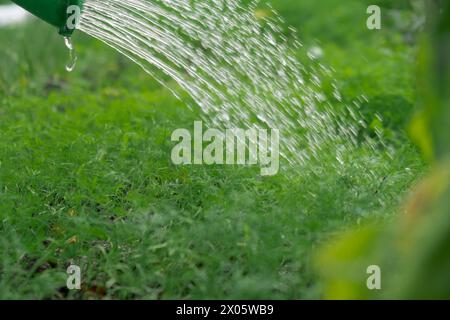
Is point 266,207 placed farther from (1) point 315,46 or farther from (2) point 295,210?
(1) point 315,46

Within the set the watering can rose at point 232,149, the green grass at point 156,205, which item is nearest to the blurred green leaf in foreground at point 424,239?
the green grass at point 156,205

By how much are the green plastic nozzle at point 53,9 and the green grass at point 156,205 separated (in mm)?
607

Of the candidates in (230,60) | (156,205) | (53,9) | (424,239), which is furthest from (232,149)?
(424,239)

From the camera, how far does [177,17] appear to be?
4.55 meters

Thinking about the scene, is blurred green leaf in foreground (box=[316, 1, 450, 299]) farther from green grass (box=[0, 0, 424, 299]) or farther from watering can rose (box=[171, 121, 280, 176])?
watering can rose (box=[171, 121, 280, 176])

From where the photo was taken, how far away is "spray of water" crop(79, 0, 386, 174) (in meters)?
4.29

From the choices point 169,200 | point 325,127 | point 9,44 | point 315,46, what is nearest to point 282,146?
point 325,127

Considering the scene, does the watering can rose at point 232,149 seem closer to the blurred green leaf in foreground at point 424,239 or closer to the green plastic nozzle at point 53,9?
the green plastic nozzle at point 53,9

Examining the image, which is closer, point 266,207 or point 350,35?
point 266,207

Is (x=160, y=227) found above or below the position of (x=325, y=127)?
below

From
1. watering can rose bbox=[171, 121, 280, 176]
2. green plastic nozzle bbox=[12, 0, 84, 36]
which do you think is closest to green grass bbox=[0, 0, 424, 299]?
watering can rose bbox=[171, 121, 280, 176]

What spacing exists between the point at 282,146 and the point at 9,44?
3.70 metres

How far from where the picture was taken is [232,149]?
410 centimetres

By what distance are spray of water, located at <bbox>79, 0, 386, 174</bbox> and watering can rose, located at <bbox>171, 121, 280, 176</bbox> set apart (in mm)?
79
